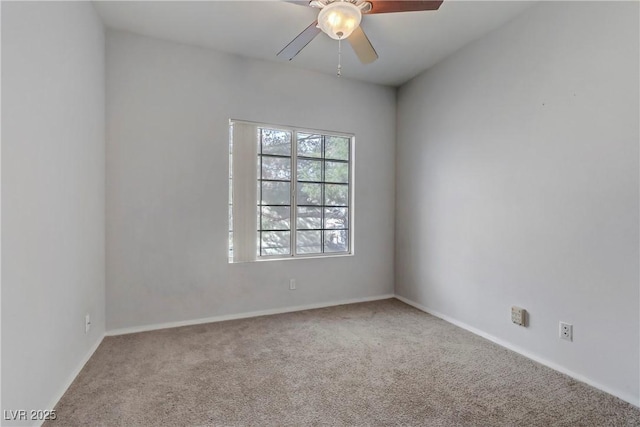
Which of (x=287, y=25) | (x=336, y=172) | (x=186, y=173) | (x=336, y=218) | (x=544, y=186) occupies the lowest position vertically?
(x=336, y=218)

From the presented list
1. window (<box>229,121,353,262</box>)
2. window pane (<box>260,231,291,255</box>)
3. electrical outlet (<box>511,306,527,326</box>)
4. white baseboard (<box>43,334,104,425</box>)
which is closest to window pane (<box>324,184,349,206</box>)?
window (<box>229,121,353,262</box>)

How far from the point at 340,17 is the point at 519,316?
2.58 meters

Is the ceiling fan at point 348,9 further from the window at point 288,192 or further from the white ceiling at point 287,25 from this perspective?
the window at point 288,192

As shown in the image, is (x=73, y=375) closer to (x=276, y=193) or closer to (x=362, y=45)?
(x=276, y=193)

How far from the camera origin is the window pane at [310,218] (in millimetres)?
3598

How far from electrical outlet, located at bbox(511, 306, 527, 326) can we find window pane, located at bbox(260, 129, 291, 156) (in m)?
2.62

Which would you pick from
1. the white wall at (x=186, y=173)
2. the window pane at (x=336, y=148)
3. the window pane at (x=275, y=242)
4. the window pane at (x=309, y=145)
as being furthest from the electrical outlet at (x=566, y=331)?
the window pane at (x=309, y=145)

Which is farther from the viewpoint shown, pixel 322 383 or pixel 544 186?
pixel 544 186

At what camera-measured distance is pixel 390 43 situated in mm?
2930

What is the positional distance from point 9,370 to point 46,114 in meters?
1.28

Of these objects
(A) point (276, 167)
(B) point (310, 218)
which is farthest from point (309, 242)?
(A) point (276, 167)

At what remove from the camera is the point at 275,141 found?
11.3 ft

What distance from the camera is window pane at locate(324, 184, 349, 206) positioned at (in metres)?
3.75

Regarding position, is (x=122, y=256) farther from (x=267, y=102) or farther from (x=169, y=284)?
(x=267, y=102)
